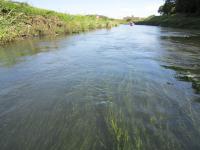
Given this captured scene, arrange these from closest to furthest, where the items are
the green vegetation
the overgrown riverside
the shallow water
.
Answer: the shallow water → the overgrown riverside → the green vegetation

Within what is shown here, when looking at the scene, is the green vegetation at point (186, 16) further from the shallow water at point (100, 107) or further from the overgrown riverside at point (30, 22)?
the shallow water at point (100, 107)

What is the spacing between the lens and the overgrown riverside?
47.6ft

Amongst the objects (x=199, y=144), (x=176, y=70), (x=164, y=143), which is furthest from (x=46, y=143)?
(x=176, y=70)

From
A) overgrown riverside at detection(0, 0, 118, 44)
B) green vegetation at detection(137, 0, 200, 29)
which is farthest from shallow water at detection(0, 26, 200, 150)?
green vegetation at detection(137, 0, 200, 29)

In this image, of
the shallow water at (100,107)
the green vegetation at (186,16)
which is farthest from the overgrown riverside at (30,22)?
the green vegetation at (186,16)

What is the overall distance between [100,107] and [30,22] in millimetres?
16840

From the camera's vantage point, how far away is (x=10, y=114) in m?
4.74

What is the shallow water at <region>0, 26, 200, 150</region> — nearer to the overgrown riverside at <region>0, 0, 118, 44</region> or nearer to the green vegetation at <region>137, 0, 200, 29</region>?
the overgrown riverside at <region>0, 0, 118, 44</region>

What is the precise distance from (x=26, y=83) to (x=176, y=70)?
Result: 16.1 feet

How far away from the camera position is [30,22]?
20.0 m

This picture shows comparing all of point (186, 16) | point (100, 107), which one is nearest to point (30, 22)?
point (100, 107)

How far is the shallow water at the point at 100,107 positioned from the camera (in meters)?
3.75

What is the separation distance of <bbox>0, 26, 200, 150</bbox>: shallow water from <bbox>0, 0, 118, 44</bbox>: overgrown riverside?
6415 mm

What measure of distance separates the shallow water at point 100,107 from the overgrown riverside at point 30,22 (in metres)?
6.42
